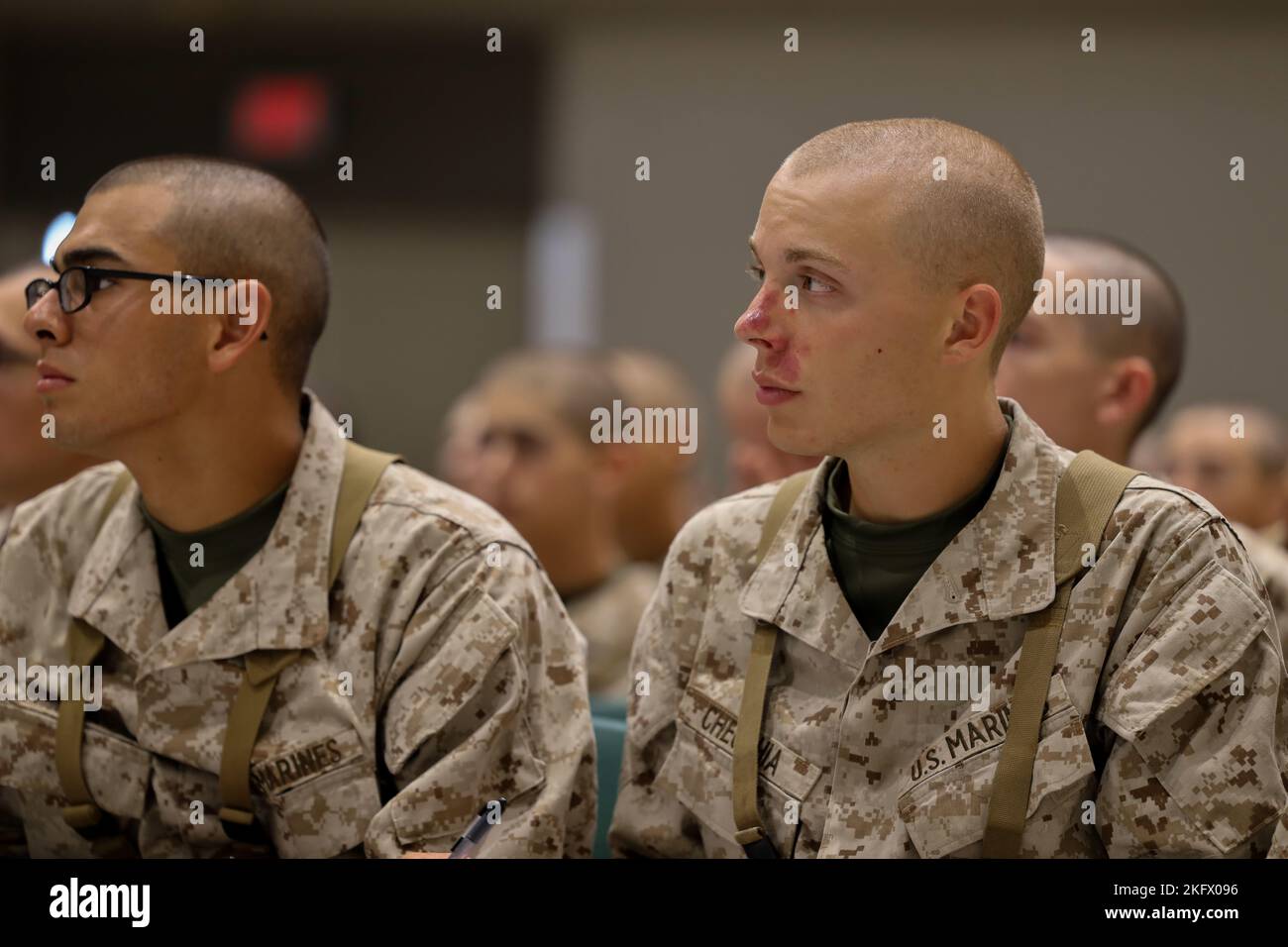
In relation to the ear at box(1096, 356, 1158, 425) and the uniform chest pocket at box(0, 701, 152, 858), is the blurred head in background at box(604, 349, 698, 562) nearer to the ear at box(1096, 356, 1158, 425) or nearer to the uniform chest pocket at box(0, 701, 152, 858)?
the ear at box(1096, 356, 1158, 425)

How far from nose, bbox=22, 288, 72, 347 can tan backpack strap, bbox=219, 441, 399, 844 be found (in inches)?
16.4

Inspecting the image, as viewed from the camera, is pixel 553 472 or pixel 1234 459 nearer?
pixel 1234 459

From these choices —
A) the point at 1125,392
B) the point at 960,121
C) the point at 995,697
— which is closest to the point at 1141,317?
the point at 1125,392

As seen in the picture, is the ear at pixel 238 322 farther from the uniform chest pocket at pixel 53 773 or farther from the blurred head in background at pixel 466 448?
→ the blurred head in background at pixel 466 448

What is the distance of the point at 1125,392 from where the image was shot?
2.32m

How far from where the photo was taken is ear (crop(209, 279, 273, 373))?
6.75 feet

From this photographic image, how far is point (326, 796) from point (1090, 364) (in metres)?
1.27

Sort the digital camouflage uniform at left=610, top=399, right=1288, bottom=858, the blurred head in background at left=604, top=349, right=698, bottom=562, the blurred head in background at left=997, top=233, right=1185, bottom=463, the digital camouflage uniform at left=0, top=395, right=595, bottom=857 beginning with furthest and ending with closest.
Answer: the blurred head in background at left=604, top=349, right=698, bottom=562
the blurred head in background at left=997, top=233, right=1185, bottom=463
the digital camouflage uniform at left=0, top=395, right=595, bottom=857
the digital camouflage uniform at left=610, top=399, right=1288, bottom=858

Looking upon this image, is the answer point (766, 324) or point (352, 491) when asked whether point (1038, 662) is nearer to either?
point (766, 324)

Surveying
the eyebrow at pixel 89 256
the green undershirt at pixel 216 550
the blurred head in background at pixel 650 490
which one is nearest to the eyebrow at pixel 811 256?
the green undershirt at pixel 216 550

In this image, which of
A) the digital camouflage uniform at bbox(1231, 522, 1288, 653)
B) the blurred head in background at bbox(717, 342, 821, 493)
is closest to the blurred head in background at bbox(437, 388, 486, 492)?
the blurred head in background at bbox(717, 342, 821, 493)

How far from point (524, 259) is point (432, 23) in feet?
3.04

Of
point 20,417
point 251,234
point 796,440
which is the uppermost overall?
point 251,234
